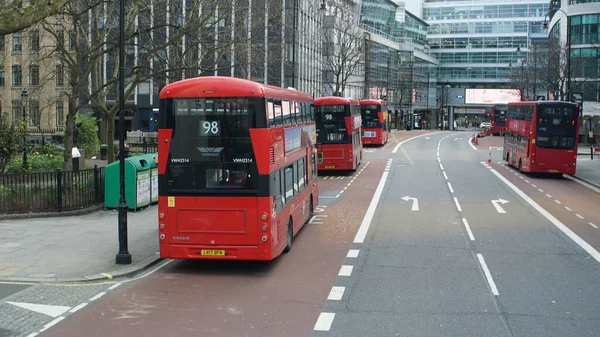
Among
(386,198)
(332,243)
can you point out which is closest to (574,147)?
(386,198)

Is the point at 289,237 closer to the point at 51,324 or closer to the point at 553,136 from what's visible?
the point at 51,324

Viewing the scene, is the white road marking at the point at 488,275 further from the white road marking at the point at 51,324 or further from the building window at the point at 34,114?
the building window at the point at 34,114

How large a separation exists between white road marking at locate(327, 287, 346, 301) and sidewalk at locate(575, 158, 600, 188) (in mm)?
23127

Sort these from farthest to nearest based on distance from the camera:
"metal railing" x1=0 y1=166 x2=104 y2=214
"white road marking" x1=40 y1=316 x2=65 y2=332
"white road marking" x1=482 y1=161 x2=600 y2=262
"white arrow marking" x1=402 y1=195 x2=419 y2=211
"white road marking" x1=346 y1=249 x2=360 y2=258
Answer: "white arrow marking" x1=402 y1=195 x2=419 y2=211, "metal railing" x1=0 y1=166 x2=104 y2=214, "white road marking" x1=482 y1=161 x2=600 y2=262, "white road marking" x1=346 y1=249 x2=360 y2=258, "white road marking" x1=40 y1=316 x2=65 y2=332

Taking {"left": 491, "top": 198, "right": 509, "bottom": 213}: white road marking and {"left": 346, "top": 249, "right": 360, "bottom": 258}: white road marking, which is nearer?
{"left": 346, "top": 249, "right": 360, "bottom": 258}: white road marking

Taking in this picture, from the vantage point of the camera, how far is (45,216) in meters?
19.6

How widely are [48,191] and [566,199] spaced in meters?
18.9

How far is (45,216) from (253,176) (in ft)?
30.5

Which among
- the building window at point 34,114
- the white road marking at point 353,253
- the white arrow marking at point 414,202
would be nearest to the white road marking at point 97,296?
the white road marking at point 353,253

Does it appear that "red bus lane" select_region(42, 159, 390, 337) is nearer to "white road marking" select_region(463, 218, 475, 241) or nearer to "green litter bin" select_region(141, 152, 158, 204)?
"white road marking" select_region(463, 218, 475, 241)

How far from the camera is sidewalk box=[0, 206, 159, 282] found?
43.3ft

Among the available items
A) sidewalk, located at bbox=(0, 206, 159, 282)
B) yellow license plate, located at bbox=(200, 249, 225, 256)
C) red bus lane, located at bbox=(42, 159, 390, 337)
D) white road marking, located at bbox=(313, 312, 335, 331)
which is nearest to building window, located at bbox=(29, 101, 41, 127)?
sidewalk, located at bbox=(0, 206, 159, 282)

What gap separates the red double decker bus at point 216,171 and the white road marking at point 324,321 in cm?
284

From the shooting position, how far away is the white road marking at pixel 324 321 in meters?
Answer: 9.88
